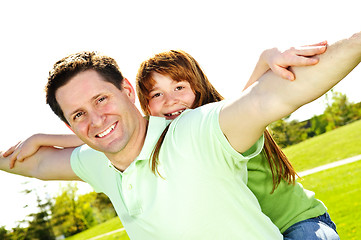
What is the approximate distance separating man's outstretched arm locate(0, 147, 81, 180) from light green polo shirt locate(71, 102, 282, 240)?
65.2 inches

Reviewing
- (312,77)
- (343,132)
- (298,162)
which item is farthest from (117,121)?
(343,132)

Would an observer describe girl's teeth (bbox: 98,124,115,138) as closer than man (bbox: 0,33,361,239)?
No

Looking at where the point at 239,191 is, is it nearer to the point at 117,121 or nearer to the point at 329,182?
the point at 117,121

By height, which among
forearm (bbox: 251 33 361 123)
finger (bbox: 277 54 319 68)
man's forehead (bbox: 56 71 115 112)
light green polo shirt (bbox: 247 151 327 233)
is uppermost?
man's forehead (bbox: 56 71 115 112)

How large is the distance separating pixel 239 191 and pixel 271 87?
0.74m

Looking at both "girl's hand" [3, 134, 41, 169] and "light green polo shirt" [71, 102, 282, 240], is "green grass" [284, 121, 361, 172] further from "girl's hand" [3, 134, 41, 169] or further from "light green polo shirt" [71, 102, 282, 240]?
"light green polo shirt" [71, 102, 282, 240]

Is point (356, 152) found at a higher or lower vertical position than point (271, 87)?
lower

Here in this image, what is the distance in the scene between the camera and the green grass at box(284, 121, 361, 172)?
2081 cm

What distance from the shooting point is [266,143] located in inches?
131

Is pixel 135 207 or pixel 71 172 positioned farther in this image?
pixel 71 172

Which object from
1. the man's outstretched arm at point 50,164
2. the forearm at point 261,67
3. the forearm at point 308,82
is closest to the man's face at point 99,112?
the forearm at point 261,67

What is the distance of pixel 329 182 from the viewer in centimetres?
1445

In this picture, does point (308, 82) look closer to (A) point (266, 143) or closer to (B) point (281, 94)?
(B) point (281, 94)

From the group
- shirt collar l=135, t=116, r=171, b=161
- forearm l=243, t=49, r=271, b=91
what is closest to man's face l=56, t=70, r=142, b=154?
shirt collar l=135, t=116, r=171, b=161
